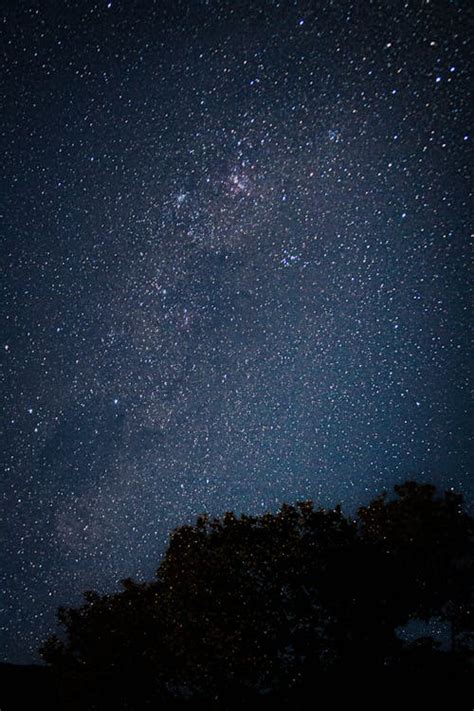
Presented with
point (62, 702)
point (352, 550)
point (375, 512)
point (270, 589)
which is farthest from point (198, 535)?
point (62, 702)

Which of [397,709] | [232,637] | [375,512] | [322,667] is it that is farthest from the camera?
[375,512]

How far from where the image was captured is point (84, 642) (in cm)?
1709

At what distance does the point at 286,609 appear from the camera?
46.6 ft

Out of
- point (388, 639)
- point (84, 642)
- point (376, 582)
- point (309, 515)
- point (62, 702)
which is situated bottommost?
point (62, 702)

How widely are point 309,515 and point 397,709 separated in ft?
17.9

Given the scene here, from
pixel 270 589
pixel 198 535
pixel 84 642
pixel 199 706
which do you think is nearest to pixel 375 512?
pixel 270 589

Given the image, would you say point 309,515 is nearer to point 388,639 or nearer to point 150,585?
point 388,639

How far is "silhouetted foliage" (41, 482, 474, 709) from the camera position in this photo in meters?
13.6

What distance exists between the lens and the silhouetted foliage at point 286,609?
13.6 meters

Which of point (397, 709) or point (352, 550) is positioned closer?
point (397, 709)

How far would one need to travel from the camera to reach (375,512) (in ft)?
54.9

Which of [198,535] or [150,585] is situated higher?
[198,535]

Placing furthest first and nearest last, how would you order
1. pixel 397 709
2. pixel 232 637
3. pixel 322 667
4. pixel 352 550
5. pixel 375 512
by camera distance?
pixel 375 512, pixel 352 550, pixel 322 667, pixel 232 637, pixel 397 709

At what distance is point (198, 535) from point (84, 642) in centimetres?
660
